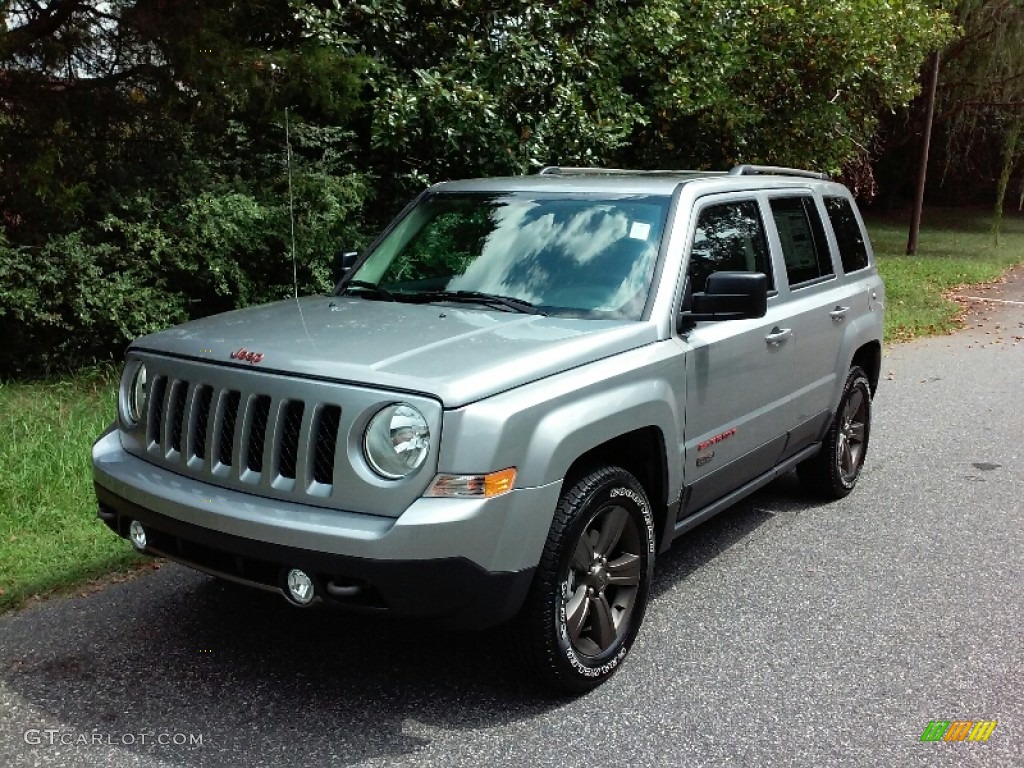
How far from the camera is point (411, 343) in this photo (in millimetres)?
3744

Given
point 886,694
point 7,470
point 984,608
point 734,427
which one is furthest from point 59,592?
point 984,608

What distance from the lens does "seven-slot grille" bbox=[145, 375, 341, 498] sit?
340 cm

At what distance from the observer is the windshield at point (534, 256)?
439 centimetres

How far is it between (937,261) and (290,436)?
20.2 m

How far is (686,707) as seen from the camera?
3742 mm

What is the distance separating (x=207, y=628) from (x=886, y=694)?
8.73ft

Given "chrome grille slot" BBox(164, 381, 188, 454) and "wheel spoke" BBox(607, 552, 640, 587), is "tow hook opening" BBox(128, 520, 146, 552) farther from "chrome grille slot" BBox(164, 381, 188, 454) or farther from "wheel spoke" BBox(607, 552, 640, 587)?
"wheel spoke" BBox(607, 552, 640, 587)

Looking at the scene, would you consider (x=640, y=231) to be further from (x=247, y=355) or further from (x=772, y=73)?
(x=772, y=73)

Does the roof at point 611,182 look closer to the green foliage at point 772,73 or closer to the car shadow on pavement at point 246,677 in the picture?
the car shadow on pavement at point 246,677

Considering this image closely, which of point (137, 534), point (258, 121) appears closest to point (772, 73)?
point (258, 121)

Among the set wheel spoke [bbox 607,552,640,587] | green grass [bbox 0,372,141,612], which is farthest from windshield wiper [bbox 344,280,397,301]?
green grass [bbox 0,372,141,612]

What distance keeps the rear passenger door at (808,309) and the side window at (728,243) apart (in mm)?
174

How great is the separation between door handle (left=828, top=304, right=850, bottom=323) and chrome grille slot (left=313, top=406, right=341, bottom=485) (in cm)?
329

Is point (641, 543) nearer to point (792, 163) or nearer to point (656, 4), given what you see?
point (656, 4)
